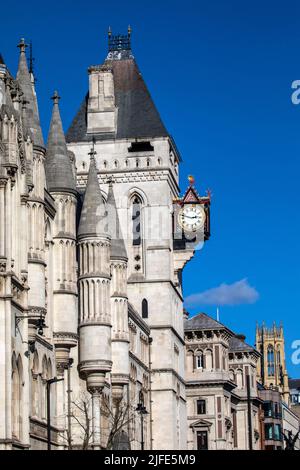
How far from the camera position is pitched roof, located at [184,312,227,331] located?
134m

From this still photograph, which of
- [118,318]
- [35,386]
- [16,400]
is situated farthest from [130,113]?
[16,400]

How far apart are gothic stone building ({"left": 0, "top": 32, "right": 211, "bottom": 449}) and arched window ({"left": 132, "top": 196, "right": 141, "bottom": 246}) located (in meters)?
0.08

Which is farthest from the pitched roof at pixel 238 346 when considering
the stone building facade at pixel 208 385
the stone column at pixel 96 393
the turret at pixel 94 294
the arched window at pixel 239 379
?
the stone column at pixel 96 393

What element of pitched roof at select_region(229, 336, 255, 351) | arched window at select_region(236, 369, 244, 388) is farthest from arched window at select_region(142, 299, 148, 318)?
pitched roof at select_region(229, 336, 255, 351)

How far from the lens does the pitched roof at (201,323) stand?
134m

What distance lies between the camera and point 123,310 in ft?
268

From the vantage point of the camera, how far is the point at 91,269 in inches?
2972

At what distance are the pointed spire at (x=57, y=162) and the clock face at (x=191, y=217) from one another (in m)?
30.9

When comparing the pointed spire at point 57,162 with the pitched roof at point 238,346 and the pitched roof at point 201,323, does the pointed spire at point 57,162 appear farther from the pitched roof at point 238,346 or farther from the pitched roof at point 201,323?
the pitched roof at point 238,346

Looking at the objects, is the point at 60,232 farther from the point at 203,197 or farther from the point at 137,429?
the point at 203,197

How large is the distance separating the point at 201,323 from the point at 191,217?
108 ft

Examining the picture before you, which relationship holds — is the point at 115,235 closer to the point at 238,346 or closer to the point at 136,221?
the point at 136,221
